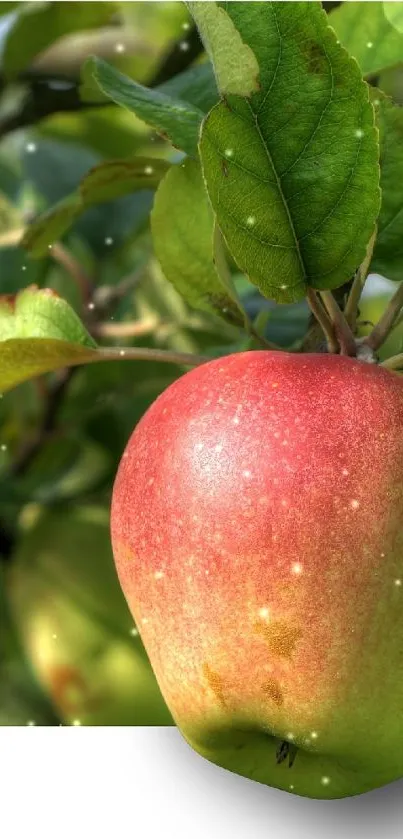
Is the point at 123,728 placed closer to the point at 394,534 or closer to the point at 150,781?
the point at 150,781

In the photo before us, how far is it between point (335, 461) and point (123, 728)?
0.28m

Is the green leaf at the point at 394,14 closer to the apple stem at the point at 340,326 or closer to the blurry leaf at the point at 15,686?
the apple stem at the point at 340,326

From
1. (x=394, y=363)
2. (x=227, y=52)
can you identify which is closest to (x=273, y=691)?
(x=394, y=363)

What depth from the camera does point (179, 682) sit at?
20.5 inches

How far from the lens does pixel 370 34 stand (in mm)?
678

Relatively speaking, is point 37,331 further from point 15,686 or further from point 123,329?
point 15,686

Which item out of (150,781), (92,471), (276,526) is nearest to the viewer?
(276,526)

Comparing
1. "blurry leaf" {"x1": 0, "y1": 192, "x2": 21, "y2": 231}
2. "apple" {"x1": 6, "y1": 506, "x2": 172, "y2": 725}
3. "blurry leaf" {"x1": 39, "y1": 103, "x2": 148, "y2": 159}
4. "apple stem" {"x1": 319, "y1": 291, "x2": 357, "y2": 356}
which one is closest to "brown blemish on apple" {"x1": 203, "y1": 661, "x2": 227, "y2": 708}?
→ "apple stem" {"x1": 319, "y1": 291, "x2": 357, "y2": 356}

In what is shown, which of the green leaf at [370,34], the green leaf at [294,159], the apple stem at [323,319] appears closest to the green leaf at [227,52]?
the green leaf at [294,159]

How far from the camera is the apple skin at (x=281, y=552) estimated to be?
47cm

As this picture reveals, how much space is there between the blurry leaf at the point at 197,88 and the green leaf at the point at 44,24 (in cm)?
45

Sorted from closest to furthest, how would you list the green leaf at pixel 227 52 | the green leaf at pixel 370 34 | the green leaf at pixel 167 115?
the green leaf at pixel 227 52
the green leaf at pixel 167 115
the green leaf at pixel 370 34

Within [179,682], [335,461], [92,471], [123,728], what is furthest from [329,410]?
[92,471]

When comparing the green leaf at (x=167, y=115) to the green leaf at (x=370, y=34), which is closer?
the green leaf at (x=167, y=115)
